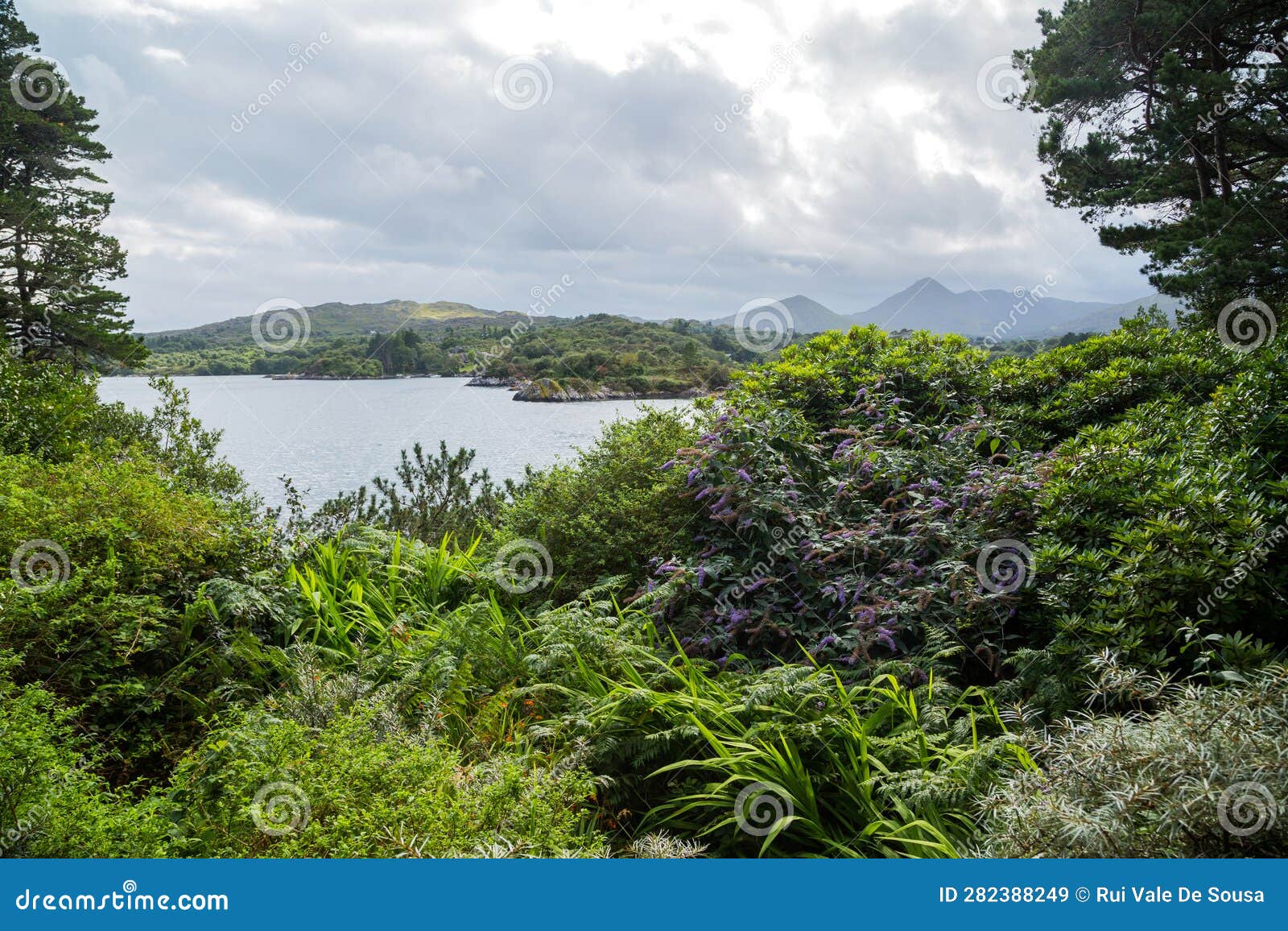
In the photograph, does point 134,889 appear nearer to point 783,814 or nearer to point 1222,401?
point 783,814

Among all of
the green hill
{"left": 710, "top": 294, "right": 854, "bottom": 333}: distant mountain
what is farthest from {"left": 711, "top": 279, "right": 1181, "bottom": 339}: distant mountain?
the green hill

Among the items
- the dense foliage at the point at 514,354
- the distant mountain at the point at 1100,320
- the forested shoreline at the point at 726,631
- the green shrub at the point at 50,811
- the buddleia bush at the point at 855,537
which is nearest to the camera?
the green shrub at the point at 50,811

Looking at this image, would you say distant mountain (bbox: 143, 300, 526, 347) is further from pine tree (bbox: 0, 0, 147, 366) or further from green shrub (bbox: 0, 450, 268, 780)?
green shrub (bbox: 0, 450, 268, 780)

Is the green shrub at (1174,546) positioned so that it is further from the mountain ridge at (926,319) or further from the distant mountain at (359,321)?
the distant mountain at (359,321)

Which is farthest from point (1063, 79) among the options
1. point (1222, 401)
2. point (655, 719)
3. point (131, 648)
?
point (131, 648)

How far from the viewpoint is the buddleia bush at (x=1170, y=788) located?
1.80m

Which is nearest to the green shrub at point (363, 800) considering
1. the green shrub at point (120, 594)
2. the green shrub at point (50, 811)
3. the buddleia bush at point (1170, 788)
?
the green shrub at point (50, 811)

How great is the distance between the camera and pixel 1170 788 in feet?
6.22

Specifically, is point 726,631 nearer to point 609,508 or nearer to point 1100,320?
point 609,508

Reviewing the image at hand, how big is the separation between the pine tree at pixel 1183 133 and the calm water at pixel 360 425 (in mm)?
10206

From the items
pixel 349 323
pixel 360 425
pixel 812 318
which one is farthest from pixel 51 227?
pixel 812 318

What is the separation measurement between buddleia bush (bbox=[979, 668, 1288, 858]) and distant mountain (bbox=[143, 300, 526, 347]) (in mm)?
14397

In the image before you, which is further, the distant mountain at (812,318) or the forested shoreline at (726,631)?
the distant mountain at (812,318)

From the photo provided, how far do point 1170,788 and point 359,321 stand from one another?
58.3 feet
